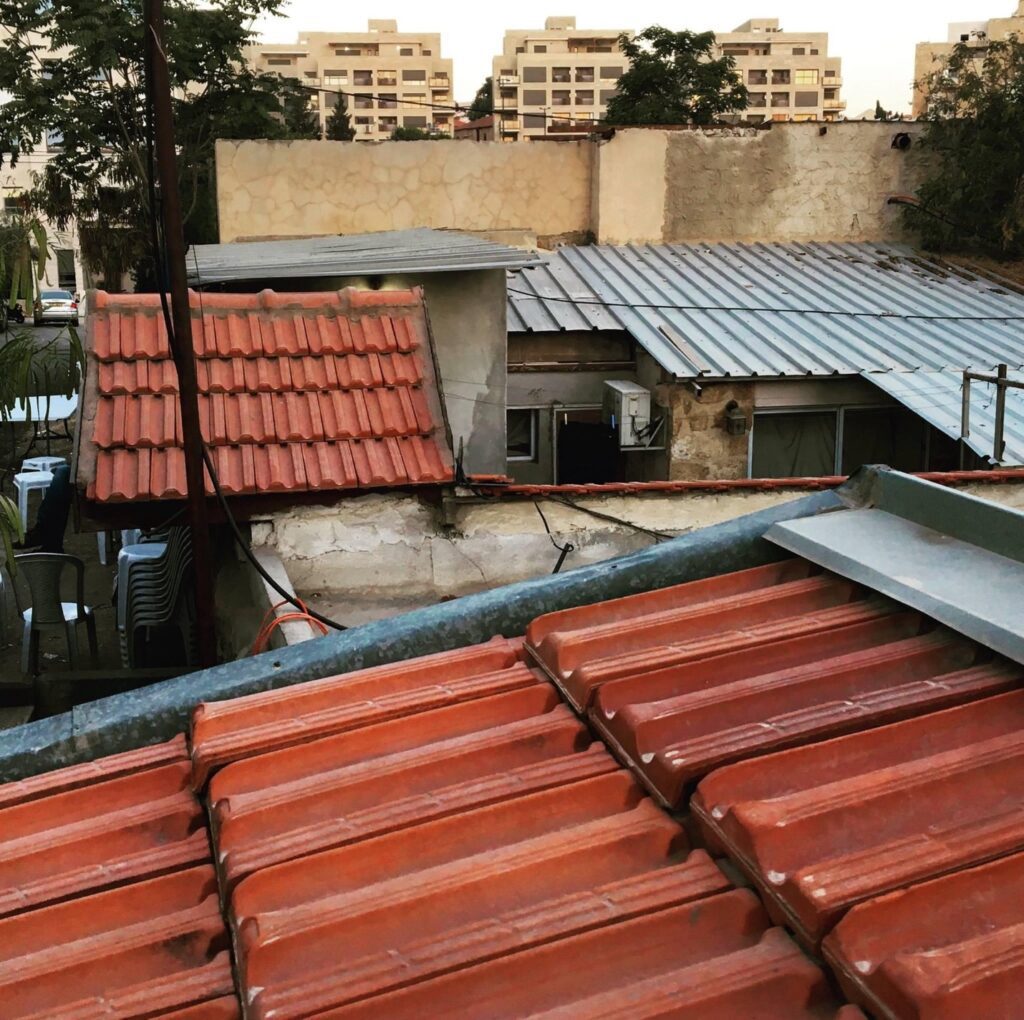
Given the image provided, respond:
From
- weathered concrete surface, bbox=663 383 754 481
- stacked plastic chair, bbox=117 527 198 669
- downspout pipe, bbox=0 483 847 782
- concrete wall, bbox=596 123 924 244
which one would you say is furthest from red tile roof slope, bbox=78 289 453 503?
concrete wall, bbox=596 123 924 244

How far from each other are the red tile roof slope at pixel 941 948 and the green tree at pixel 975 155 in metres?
15.8

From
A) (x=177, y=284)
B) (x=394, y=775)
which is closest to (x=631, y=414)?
(x=177, y=284)

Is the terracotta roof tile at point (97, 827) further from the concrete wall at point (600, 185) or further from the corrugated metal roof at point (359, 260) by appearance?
the concrete wall at point (600, 185)

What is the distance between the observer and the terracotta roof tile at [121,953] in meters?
1.80

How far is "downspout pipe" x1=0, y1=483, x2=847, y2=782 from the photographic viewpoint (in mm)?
2715

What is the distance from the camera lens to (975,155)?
1539 centimetres

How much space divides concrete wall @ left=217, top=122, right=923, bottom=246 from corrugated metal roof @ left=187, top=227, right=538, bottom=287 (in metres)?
5.56

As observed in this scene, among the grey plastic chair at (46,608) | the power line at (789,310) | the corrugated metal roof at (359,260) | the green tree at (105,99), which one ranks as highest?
the green tree at (105,99)

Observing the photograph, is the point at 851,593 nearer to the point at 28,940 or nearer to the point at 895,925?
the point at 895,925

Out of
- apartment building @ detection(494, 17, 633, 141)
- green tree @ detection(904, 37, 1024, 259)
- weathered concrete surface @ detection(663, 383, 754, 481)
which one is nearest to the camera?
weathered concrete surface @ detection(663, 383, 754, 481)

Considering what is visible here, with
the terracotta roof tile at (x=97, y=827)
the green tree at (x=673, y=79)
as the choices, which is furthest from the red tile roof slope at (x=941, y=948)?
the green tree at (x=673, y=79)

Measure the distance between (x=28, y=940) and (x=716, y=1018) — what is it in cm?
128

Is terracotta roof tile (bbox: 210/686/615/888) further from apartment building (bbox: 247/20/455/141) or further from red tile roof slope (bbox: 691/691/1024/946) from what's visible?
apartment building (bbox: 247/20/455/141)

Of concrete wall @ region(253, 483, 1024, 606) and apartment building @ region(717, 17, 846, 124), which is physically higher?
apartment building @ region(717, 17, 846, 124)
